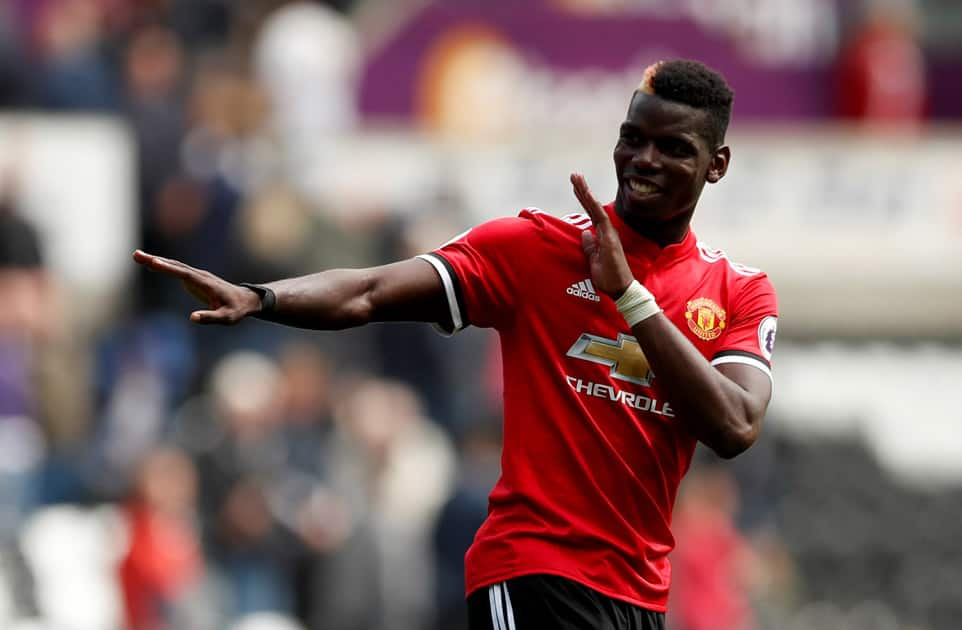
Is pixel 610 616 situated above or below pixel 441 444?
above

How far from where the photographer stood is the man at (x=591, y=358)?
495cm

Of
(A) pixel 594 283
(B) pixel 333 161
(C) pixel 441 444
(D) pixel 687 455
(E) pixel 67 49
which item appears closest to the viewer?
(A) pixel 594 283

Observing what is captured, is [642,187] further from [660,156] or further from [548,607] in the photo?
[548,607]

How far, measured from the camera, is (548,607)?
16.2 ft

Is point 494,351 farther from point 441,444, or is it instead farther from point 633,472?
point 633,472

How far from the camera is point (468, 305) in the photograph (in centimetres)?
505

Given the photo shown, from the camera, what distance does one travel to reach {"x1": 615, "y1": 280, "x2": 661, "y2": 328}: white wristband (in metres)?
4.78

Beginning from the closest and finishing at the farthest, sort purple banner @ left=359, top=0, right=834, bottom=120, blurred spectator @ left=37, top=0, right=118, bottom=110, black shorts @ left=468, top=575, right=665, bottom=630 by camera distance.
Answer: black shorts @ left=468, top=575, right=665, bottom=630
blurred spectator @ left=37, top=0, right=118, bottom=110
purple banner @ left=359, top=0, right=834, bottom=120

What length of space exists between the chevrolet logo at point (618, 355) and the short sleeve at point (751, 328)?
220mm

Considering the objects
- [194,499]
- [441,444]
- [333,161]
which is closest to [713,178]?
[194,499]

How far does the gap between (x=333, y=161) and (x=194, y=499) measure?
5142 millimetres

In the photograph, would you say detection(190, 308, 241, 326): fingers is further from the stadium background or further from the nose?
the stadium background

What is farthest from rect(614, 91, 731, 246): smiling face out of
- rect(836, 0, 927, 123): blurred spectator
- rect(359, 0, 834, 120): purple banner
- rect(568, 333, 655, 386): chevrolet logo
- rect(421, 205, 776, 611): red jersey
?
rect(836, 0, 927, 123): blurred spectator

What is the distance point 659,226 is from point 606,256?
374 mm
